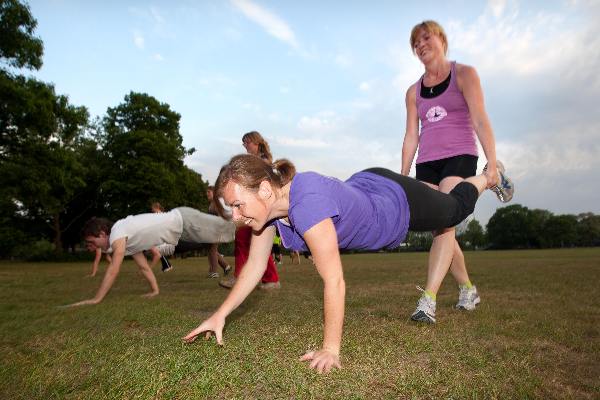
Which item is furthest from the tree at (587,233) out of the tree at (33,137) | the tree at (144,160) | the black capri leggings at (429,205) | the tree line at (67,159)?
the black capri leggings at (429,205)

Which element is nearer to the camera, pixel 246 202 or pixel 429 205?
pixel 246 202

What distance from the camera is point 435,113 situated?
481 centimetres

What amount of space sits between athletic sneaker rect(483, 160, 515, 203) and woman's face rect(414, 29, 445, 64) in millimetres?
1345

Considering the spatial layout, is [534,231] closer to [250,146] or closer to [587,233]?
[587,233]

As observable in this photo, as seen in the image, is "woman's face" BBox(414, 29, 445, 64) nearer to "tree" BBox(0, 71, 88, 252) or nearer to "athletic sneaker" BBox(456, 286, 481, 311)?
"athletic sneaker" BBox(456, 286, 481, 311)

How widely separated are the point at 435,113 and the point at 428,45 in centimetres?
72

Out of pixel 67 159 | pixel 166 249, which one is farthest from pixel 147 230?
pixel 67 159

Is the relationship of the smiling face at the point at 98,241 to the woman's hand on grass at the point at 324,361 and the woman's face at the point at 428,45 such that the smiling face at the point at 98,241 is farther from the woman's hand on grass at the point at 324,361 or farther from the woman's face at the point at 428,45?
the woman's face at the point at 428,45

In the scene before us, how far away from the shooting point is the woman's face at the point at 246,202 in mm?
2887

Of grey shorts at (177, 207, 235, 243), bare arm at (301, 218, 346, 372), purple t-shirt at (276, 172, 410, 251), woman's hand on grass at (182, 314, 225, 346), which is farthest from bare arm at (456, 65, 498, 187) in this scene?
grey shorts at (177, 207, 235, 243)

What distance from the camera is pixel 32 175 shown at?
23859 mm

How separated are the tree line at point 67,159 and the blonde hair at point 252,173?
10.2 ft

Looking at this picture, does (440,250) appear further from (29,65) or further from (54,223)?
(54,223)

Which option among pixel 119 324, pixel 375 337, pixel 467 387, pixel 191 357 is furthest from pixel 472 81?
pixel 119 324
